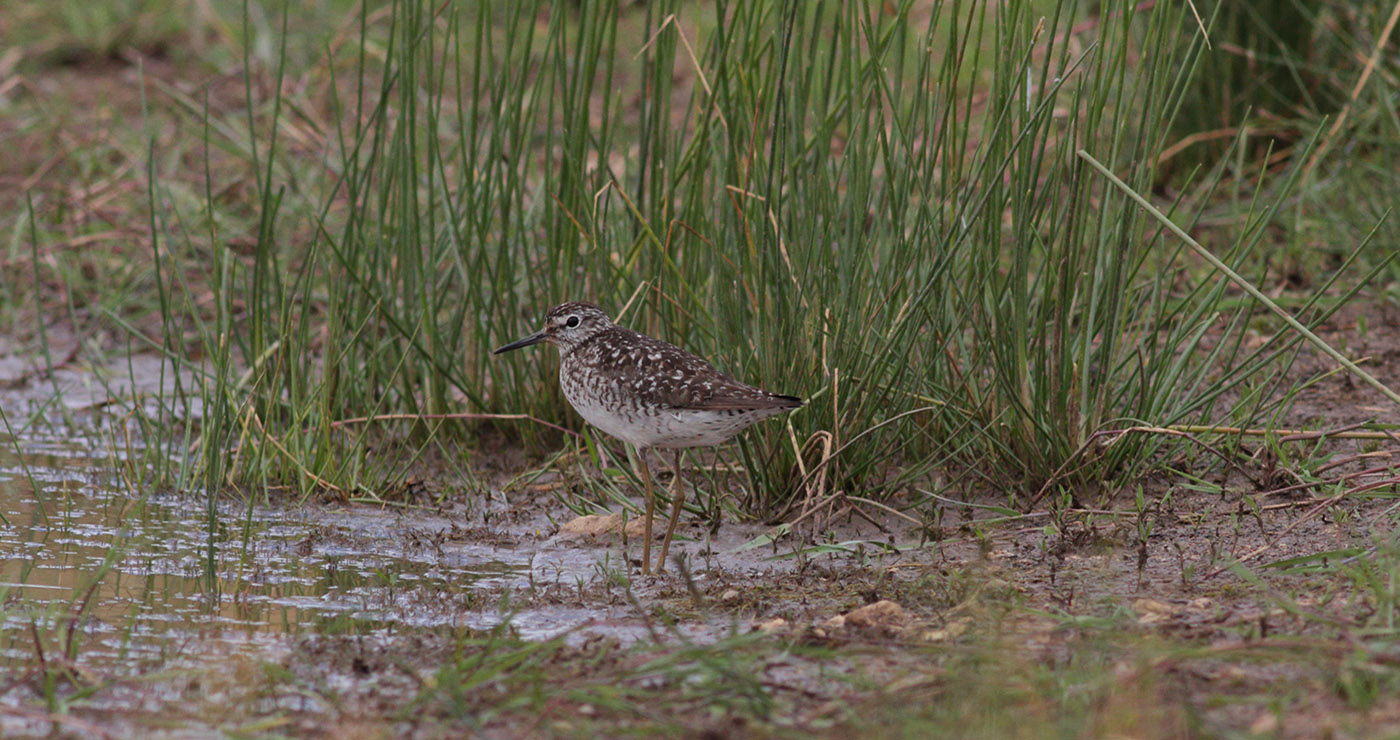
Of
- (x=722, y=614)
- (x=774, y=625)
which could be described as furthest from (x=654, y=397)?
(x=774, y=625)

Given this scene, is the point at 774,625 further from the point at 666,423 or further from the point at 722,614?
the point at 666,423

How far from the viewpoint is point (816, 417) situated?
17.0ft

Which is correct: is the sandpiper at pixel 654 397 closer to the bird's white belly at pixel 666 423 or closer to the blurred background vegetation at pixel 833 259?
the bird's white belly at pixel 666 423

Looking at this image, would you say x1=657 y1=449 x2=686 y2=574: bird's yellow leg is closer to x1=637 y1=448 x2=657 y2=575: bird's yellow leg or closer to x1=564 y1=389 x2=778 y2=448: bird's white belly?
x1=637 y1=448 x2=657 y2=575: bird's yellow leg

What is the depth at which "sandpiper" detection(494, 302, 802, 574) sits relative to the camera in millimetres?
4781

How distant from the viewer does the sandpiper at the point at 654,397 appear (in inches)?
188

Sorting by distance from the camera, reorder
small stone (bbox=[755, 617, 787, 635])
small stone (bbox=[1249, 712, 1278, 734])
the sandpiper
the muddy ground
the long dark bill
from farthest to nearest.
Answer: the long dark bill, the sandpiper, small stone (bbox=[755, 617, 787, 635]), the muddy ground, small stone (bbox=[1249, 712, 1278, 734])

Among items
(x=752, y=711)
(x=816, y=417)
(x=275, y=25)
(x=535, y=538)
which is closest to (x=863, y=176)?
(x=816, y=417)

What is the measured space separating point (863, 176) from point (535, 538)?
5.91 ft

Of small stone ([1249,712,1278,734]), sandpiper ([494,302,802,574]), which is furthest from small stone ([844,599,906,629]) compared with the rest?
small stone ([1249,712,1278,734])

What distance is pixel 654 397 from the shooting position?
492 centimetres

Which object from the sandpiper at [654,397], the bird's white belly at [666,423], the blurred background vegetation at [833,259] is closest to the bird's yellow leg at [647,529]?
the sandpiper at [654,397]

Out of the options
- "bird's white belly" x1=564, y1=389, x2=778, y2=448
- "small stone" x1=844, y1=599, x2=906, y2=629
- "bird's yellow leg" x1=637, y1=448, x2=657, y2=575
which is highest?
"bird's white belly" x1=564, y1=389, x2=778, y2=448

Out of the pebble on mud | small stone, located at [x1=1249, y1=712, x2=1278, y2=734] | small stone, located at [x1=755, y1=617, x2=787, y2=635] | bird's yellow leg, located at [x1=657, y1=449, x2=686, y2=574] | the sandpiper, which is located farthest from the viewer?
the pebble on mud
